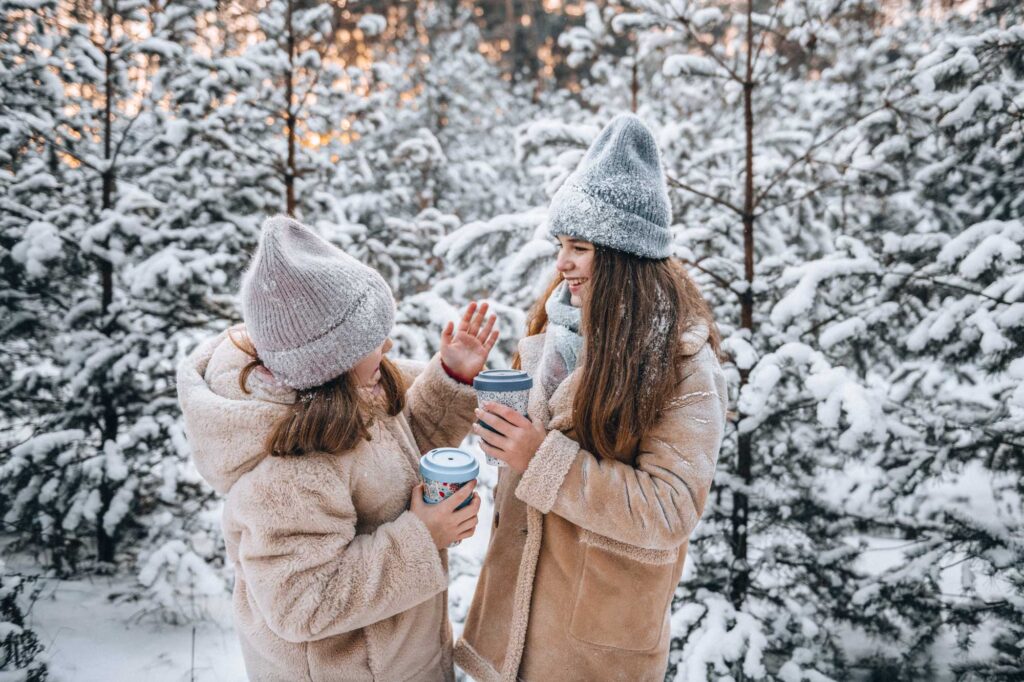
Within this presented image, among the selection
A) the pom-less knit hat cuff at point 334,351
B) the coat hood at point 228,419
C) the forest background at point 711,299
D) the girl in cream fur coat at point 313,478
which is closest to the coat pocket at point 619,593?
the girl in cream fur coat at point 313,478

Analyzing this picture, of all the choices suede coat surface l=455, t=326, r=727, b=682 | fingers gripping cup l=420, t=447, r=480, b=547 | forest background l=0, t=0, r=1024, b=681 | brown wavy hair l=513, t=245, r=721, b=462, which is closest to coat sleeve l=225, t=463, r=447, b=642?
fingers gripping cup l=420, t=447, r=480, b=547

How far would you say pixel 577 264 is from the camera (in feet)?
6.14

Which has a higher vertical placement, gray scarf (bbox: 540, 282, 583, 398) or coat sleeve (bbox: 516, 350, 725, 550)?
gray scarf (bbox: 540, 282, 583, 398)

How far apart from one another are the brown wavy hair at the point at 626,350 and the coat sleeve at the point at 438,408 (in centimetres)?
56

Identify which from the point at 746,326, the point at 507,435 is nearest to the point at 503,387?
the point at 507,435

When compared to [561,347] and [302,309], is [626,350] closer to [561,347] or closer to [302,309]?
[561,347]

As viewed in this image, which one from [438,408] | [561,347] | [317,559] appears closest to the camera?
[317,559]

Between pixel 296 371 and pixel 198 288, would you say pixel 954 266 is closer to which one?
pixel 296 371

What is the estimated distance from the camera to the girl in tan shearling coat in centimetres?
162

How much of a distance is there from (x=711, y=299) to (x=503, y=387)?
2753mm

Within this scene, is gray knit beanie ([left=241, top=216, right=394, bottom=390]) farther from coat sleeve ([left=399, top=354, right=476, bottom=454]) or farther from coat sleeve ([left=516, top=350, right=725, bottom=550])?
coat sleeve ([left=516, top=350, right=725, bottom=550])

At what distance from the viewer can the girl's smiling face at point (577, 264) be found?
1858 millimetres

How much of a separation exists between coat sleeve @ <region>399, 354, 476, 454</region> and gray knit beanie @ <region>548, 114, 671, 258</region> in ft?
2.46

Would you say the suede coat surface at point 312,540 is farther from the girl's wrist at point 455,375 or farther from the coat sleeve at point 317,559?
the girl's wrist at point 455,375
